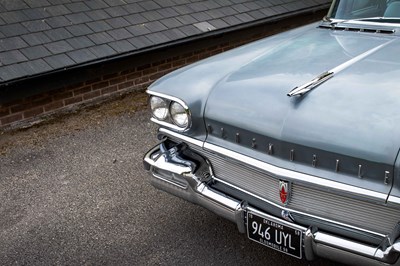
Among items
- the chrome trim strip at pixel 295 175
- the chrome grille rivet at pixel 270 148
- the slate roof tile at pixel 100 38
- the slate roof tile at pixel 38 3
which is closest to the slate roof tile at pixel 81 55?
the slate roof tile at pixel 100 38

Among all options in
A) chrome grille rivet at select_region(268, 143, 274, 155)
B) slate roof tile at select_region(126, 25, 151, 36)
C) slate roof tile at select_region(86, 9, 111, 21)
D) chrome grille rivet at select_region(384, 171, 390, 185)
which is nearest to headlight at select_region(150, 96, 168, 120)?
chrome grille rivet at select_region(268, 143, 274, 155)

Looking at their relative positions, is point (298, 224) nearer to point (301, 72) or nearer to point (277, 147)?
point (277, 147)

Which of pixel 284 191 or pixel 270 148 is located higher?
pixel 270 148

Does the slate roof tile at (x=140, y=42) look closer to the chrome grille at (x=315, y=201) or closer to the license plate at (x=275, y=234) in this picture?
the chrome grille at (x=315, y=201)

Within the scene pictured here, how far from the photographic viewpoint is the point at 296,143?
226 centimetres

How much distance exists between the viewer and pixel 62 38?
5.35 m

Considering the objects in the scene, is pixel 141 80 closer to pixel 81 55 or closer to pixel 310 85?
pixel 81 55

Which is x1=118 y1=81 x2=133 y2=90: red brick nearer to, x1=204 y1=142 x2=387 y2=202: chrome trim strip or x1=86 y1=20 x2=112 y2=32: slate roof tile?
x1=86 y1=20 x2=112 y2=32: slate roof tile

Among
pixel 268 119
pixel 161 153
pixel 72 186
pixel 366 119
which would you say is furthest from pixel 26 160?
pixel 366 119

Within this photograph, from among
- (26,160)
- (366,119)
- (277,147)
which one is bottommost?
(26,160)

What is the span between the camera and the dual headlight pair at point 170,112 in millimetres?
2753

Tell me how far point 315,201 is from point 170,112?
3.35 feet

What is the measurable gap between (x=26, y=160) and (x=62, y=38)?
62.5 inches

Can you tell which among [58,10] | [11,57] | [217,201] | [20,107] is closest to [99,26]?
[58,10]
